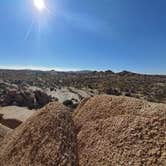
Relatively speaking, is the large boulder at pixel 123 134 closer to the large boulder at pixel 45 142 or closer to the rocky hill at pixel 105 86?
the large boulder at pixel 45 142

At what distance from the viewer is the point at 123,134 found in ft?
14.1

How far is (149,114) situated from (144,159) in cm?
91

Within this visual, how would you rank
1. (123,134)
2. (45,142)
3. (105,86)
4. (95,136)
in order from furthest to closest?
(105,86) → (45,142) → (95,136) → (123,134)

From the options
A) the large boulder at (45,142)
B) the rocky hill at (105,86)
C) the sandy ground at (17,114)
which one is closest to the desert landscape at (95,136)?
the large boulder at (45,142)

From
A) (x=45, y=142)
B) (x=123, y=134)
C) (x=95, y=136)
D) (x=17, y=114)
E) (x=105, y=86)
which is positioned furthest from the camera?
(x=105, y=86)

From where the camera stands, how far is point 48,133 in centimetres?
511

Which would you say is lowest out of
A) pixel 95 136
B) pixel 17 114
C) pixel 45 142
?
pixel 17 114

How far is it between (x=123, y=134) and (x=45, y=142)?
149 cm

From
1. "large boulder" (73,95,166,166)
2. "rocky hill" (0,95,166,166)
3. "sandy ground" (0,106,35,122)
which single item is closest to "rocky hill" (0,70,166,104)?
"sandy ground" (0,106,35,122)

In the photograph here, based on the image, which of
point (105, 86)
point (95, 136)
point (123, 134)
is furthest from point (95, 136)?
point (105, 86)

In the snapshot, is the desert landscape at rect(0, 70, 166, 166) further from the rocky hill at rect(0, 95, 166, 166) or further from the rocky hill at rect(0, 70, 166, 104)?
the rocky hill at rect(0, 70, 166, 104)

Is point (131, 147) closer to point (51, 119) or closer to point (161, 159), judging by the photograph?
point (161, 159)

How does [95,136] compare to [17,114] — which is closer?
[95,136]

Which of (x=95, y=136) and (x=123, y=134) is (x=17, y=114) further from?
(x=123, y=134)
